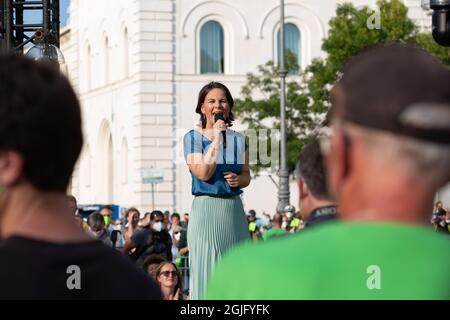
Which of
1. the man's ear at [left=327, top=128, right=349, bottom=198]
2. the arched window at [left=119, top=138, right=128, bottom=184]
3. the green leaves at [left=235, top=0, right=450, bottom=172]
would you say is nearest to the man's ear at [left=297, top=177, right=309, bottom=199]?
the man's ear at [left=327, top=128, right=349, bottom=198]

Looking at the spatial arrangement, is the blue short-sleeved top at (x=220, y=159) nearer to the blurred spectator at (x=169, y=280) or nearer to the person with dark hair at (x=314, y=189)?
the blurred spectator at (x=169, y=280)

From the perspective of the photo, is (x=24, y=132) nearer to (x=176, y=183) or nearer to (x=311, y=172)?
(x=311, y=172)

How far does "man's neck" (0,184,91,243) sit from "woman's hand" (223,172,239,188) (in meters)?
6.02

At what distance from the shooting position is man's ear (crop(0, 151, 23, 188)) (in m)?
3.48

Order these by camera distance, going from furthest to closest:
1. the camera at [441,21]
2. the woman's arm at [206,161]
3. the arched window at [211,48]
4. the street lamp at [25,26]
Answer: the arched window at [211,48], the street lamp at [25,26], the camera at [441,21], the woman's arm at [206,161]

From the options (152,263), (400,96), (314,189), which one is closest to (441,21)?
(152,263)

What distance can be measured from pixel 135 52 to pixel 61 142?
5233 centimetres

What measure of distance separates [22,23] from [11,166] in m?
16.9

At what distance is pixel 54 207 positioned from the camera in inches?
139

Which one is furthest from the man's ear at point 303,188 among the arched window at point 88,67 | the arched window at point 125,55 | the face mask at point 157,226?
the arched window at point 88,67

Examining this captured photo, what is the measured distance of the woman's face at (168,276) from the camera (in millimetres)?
12469

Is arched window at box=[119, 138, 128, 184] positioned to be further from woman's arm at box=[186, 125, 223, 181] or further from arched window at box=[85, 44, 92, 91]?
woman's arm at box=[186, 125, 223, 181]

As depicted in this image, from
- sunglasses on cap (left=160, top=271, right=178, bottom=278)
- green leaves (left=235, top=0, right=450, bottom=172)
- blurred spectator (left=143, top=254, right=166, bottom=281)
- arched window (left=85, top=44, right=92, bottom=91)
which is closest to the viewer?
sunglasses on cap (left=160, top=271, right=178, bottom=278)

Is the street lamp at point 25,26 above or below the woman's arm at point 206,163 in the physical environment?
above
